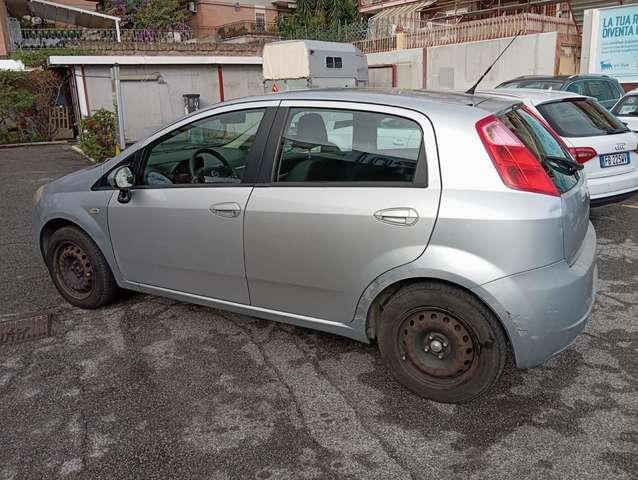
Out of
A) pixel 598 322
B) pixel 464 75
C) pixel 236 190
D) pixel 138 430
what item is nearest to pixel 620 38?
pixel 464 75

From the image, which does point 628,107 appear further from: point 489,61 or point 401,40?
point 401,40

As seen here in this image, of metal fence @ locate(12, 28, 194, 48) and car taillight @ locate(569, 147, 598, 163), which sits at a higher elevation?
metal fence @ locate(12, 28, 194, 48)

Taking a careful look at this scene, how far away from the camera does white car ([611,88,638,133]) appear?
8.44 m

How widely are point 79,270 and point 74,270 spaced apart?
0.06m

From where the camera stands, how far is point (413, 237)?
2.72m

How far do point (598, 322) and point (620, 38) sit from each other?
15201 mm

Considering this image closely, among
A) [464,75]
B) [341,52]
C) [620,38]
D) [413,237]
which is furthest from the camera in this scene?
[464,75]

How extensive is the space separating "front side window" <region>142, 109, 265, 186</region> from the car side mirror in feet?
0.29

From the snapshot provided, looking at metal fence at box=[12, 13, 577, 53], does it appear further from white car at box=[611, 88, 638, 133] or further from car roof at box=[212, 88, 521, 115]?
car roof at box=[212, 88, 521, 115]

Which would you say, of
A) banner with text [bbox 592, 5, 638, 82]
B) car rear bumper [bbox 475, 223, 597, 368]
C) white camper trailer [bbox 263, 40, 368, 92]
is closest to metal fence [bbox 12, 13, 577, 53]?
banner with text [bbox 592, 5, 638, 82]

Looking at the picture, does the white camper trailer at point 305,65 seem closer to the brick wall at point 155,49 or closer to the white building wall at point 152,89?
the white building wall at point 152,89

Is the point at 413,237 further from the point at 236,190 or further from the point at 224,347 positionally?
the point at 224,347

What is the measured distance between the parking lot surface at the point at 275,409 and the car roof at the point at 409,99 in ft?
5.02

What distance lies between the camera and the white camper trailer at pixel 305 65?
52.4ft
